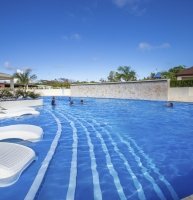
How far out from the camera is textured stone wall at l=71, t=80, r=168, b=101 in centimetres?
3021

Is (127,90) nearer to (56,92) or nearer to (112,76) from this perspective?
(56,92)

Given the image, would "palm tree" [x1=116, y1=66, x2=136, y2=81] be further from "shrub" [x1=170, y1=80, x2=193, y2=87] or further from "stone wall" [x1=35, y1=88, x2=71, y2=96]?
"shrub" [x1=170, y1=80, x2=193, y2=87]

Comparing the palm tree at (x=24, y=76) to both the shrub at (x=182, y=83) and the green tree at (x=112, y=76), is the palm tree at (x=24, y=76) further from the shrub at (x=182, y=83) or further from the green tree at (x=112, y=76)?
the shrub at (x=182, y=83)

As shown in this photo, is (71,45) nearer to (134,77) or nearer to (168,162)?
(134,77)

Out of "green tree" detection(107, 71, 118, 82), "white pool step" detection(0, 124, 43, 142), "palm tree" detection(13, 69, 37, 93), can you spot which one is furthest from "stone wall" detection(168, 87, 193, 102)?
"green tree" detection(107, 71, 118, 82)

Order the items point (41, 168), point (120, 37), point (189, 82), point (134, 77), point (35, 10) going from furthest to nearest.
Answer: point (134, 77)
point (120, 37)
point (189, 82)
point (35, 10)
point (41, 168)

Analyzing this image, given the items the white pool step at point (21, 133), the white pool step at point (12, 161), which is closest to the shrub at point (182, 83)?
the white pool step at point (21, 133)

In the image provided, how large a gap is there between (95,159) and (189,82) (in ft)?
72.4

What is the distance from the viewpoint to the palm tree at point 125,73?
200 ft

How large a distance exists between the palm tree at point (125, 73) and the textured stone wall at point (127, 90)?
1822 centimetres

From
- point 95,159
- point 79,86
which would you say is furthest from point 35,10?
point 79,86

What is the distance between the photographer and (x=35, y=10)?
2392 cm

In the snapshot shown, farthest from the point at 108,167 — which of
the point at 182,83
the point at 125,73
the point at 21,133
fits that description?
the point at 125,73

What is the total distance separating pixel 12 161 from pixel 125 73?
57.4 metres
